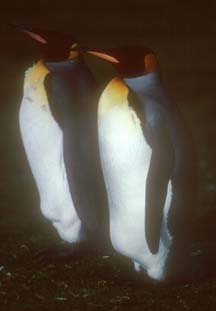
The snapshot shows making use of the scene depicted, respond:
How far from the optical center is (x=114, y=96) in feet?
7.88

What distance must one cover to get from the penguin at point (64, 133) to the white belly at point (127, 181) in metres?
0.10

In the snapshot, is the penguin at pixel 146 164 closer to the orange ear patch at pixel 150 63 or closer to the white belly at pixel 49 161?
the orange ear patch at pixel 150 63

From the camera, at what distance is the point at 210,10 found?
7012mm

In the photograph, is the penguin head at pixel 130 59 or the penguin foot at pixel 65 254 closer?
the penguin head at pixel 130 59

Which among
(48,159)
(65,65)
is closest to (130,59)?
(65,65)

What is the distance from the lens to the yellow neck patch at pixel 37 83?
259 cm

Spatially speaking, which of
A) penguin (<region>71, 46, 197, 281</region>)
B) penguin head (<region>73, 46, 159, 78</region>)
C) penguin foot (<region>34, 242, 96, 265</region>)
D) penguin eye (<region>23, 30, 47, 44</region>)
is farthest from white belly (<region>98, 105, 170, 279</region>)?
penguin eye (<region>23, 30, 47, 44</region>)

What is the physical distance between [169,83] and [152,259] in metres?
3.01

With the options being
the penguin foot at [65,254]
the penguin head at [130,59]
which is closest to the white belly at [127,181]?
the penguin head at [130,59]

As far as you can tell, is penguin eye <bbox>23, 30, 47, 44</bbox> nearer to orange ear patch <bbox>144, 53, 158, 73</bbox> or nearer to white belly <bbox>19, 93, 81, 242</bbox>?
white belly <bbox>19, 93, 81, 242</bbox>

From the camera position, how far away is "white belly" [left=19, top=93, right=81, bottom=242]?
259 cm

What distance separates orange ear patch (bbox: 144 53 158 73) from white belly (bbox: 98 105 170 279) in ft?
0.47

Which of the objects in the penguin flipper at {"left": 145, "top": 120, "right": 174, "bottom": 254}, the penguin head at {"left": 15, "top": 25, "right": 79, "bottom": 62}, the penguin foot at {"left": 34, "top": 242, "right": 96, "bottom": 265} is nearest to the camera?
the penguin flipper at {"left": 145, "top": 120, "right": 174, "bottom": 254}

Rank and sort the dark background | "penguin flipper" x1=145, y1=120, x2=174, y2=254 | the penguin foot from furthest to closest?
1. the penguin foot
2. the dark background
3. "penguin flipper" x1=145, y1=120, x2=174, y2=254
